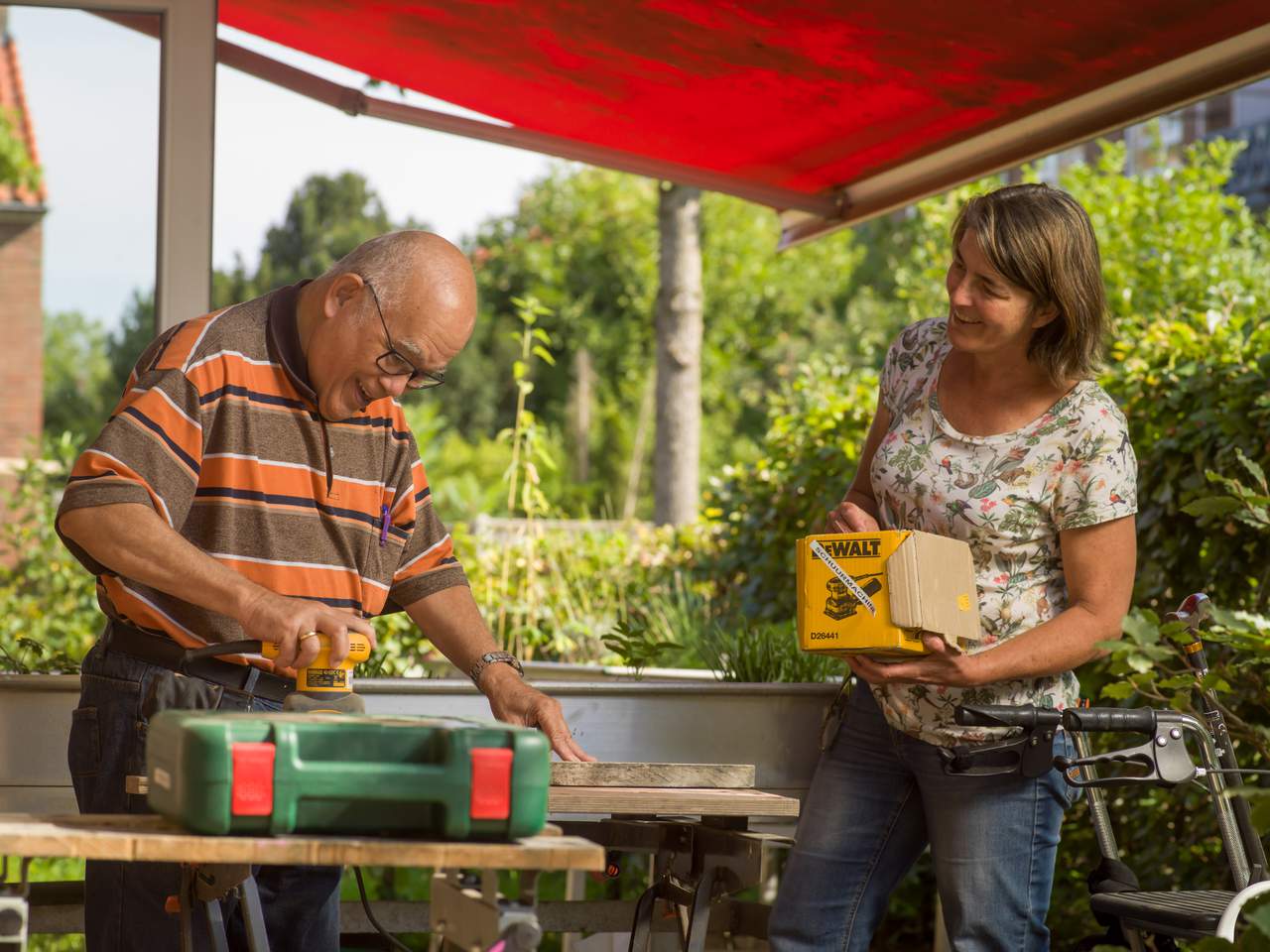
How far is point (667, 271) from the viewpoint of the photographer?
1457 centimetres

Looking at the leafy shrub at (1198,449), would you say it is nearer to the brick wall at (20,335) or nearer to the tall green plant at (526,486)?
the tall green plant at (526,486)

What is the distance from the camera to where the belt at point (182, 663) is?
8.70ft

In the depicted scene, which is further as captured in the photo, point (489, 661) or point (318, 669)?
point (489, 661)

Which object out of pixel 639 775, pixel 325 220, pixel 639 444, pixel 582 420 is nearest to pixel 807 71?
pixel 639 775

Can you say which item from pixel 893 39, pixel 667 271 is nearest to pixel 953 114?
pixel 893 39

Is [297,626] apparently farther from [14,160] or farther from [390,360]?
[14,160]

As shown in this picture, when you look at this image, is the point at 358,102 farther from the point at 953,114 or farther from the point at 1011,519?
the point at 1011,519

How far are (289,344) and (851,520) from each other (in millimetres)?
1091

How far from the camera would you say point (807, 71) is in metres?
4.29

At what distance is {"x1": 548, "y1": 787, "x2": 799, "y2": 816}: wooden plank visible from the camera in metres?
2.44

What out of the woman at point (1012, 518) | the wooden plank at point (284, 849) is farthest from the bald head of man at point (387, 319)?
the wooden plank at point (284, 849)

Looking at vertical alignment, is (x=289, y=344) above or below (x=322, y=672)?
above

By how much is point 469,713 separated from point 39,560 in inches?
142

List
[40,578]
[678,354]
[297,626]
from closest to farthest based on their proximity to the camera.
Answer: [297,626] < [40,578] < [678,354]
